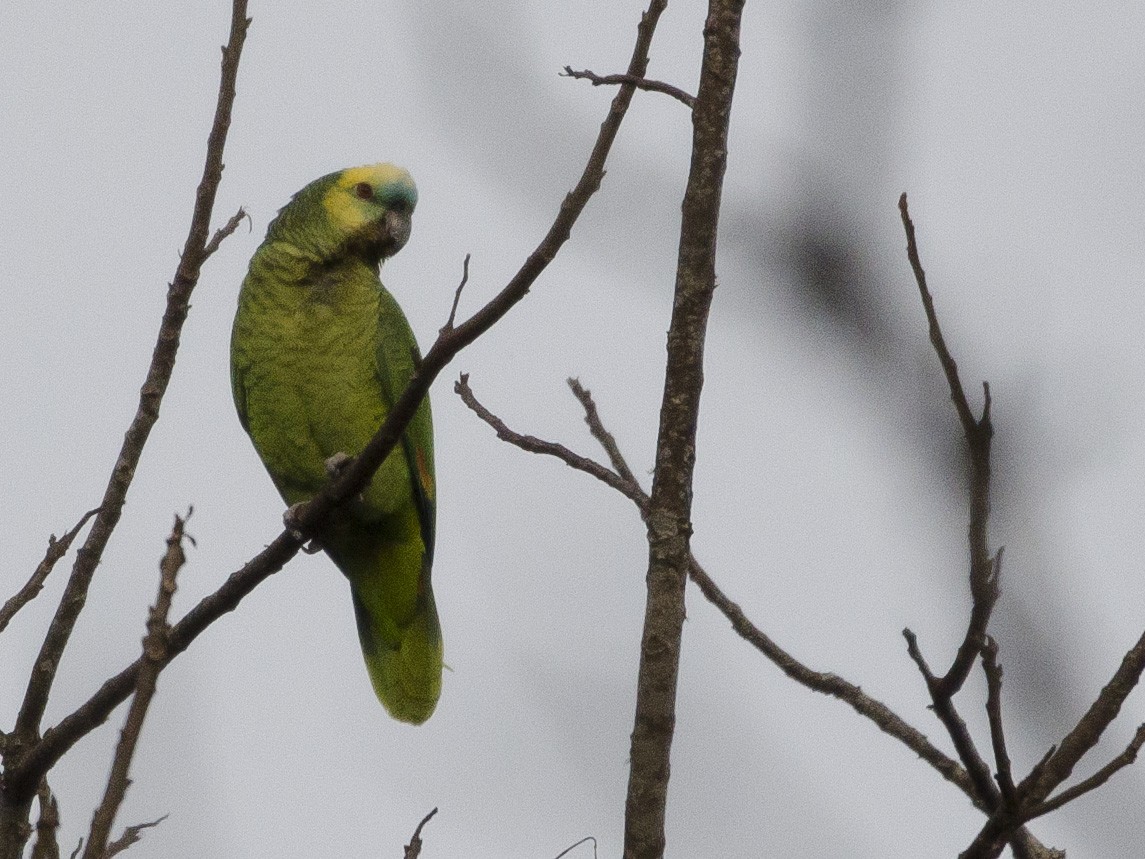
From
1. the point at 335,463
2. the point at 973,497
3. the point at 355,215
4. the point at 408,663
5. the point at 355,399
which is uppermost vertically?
the point at 355,215

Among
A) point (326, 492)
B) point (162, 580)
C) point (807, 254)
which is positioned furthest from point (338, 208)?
point (807, 254)

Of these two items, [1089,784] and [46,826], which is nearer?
[1089,784]

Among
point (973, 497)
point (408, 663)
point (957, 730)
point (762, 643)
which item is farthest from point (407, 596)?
point (973, 497)

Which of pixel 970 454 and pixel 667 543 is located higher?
pixel 667 543

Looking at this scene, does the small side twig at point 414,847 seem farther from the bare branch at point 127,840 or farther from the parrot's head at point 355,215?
the parrot's head at point 355,215

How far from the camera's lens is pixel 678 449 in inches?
110

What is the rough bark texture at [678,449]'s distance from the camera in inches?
99.3

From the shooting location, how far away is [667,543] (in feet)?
9.15

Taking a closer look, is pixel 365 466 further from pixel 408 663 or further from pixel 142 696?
pixel 408 663

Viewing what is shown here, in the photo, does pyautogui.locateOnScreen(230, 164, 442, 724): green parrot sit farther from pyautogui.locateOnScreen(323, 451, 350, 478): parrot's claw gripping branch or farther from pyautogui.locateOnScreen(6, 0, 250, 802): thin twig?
pyautogui.locateOnScreen(6, 0, 250, 802): thin twig

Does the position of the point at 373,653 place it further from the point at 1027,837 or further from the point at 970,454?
the point at 970,454

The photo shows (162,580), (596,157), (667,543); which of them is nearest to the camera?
(162,580)

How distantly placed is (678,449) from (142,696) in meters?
1.32

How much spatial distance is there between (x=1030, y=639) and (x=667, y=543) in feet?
4.60
